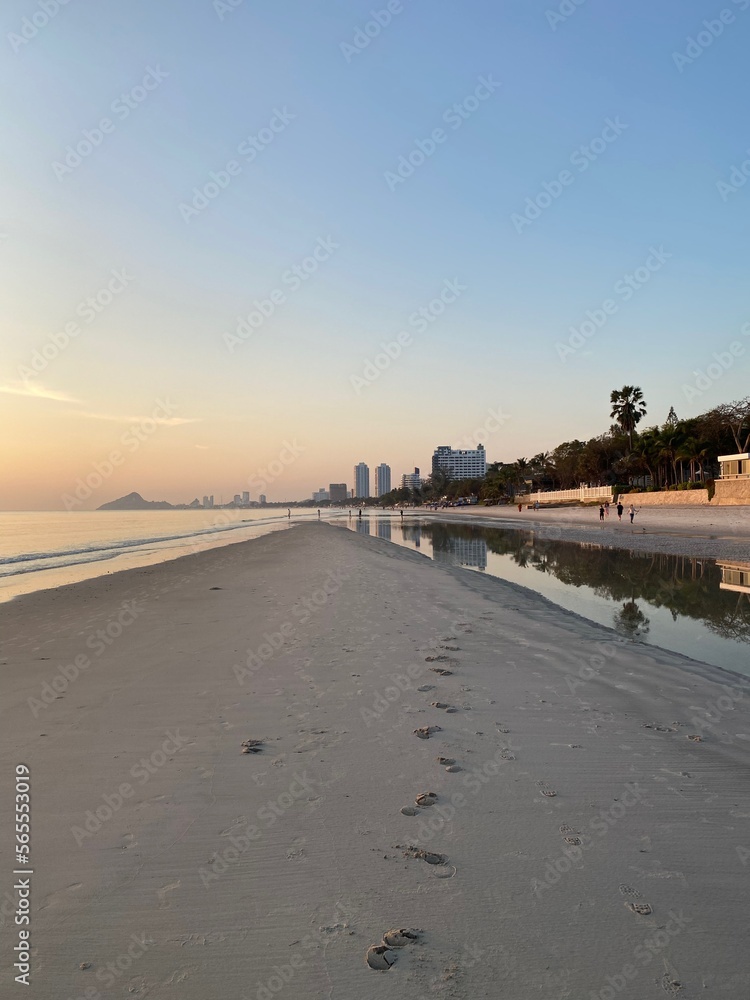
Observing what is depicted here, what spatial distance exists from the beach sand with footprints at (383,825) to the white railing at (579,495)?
81.5m

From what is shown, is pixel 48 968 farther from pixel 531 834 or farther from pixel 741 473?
pixel 741 473

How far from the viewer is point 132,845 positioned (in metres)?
3.82

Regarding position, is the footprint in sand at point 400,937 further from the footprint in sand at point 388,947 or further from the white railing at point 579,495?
the white railing at point 579,495

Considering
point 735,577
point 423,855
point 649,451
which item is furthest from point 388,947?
point 649,451

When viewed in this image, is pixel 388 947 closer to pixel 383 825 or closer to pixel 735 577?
pixel 383 825

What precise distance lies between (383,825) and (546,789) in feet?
4.54

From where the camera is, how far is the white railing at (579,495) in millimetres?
86250

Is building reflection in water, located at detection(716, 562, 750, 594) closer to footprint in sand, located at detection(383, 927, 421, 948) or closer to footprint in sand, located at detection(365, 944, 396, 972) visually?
footprint in sand, located at detection(383, 927, 421, 948)

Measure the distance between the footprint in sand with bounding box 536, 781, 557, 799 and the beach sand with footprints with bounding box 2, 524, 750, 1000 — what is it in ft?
0.05

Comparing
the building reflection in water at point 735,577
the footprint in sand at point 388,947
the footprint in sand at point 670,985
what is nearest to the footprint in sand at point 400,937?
the footprint in sand at point 388,947

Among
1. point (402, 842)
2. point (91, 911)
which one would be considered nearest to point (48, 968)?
point (91, 911)

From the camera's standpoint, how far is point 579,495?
9712cm

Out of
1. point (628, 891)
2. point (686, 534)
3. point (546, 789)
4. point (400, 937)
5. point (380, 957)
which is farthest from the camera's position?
point (686, 534)

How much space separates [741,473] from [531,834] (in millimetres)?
60581
